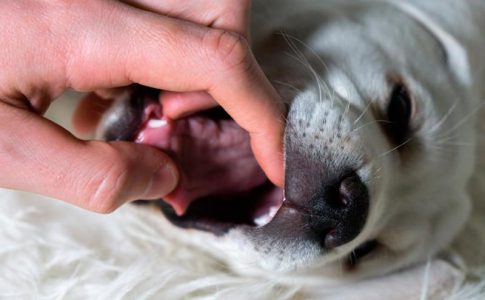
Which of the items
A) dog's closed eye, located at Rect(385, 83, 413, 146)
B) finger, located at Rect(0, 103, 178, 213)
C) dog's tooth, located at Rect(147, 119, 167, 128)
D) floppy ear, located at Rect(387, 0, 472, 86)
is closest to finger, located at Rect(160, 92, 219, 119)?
dog's tooth, located at Rect(147, 119, 167, 128)

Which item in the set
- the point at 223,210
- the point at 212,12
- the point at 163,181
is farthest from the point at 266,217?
the point at 212,12

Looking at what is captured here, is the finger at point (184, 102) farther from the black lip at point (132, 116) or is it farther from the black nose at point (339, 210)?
the black nose at point (339, 210)

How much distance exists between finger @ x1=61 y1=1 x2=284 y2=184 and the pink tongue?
169 mm

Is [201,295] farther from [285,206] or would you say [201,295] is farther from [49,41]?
[49,41]

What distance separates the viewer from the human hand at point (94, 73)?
2.23 ft

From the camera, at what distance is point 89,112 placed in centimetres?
90

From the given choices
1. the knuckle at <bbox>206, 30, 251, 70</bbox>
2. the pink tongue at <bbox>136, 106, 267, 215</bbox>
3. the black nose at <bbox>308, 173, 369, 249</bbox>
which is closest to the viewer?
the knuckle at <bbox>206, 30, 251, 70</bbox>

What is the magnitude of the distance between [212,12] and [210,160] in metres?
0.24

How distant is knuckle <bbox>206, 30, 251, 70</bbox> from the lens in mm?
657

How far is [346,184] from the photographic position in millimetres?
788

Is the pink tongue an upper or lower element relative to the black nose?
lower

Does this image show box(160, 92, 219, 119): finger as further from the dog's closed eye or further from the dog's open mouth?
the dog's closed eye

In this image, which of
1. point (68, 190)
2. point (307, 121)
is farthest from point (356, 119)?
point (68, 190)

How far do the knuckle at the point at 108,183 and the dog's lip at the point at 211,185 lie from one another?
16 centimetres
